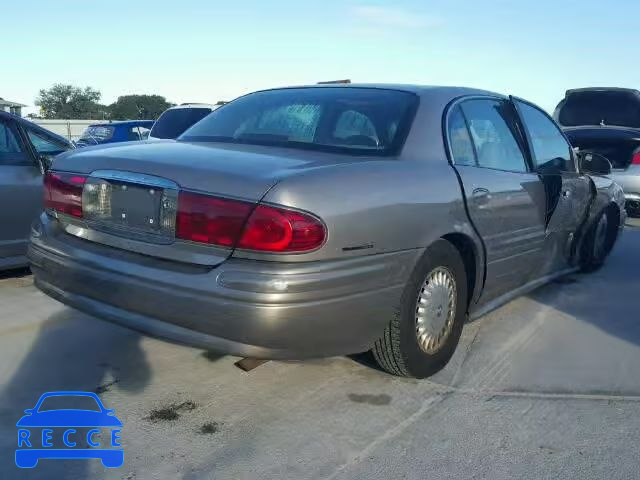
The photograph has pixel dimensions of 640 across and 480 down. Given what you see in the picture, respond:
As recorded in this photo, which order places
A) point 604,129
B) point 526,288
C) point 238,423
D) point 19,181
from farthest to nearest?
1. point 604,129
2. point 19,181
3. point 526,288
4. point 238,423

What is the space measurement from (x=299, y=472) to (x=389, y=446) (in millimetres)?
424

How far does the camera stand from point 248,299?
8.55 feet

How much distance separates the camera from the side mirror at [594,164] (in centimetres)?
518

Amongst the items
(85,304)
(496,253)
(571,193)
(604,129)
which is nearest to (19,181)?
(85,304)

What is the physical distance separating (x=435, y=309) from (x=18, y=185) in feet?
11.5

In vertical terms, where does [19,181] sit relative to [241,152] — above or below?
below

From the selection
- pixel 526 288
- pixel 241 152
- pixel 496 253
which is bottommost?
pixel 526 288

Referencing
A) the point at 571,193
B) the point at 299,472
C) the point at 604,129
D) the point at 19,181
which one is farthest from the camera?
the point at 604,129

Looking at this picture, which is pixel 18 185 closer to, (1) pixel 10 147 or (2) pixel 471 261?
(1) pixel 10 147

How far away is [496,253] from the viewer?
3.82 m

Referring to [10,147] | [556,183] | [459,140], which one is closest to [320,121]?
[459,140]

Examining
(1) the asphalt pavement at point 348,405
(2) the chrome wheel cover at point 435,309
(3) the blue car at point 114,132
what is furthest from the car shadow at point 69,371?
(3) the blue car at point 114,132

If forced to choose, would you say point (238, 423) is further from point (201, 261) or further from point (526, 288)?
point (526, 288)

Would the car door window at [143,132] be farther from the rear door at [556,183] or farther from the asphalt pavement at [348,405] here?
the rear door at [556,183]
